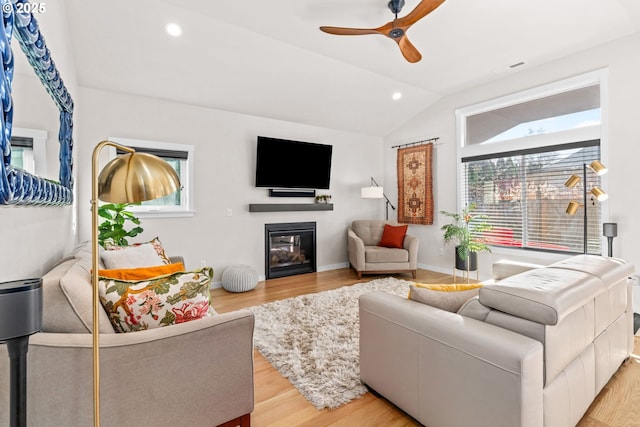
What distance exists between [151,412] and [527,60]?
506cm

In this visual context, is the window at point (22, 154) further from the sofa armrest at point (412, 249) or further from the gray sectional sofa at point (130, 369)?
the sofa armrest at point (412, 249)

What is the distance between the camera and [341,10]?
9.61 feet

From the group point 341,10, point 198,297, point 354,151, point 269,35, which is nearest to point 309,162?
point 354,151

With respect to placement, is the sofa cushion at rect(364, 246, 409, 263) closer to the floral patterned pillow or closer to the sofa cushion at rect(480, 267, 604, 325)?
the sofa cushion at rect(480, 267, 604, 325)

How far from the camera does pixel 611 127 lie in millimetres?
3430

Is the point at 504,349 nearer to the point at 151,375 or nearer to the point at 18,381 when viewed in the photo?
the point at 151,375

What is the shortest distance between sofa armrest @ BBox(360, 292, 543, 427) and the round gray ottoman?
8.27 feet

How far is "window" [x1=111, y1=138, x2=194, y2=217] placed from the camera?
380cm

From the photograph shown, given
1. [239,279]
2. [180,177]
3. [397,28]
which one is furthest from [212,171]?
[397,28]

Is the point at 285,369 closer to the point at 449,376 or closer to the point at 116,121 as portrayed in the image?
the point at 449,376

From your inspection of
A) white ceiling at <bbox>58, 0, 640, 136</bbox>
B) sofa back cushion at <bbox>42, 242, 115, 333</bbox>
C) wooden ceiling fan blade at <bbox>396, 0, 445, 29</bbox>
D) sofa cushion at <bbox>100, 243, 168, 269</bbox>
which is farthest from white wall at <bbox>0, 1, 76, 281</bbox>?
wooden ceiling fan blade at <bbox>396, 0, 445, 29</bbox>

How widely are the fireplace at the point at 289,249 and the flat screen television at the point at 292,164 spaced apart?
27.1 inches

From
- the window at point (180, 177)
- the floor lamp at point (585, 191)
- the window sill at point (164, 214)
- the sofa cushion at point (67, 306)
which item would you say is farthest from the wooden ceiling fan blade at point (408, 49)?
the window sill at point (164, 214)

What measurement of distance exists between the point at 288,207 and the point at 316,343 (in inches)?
106
